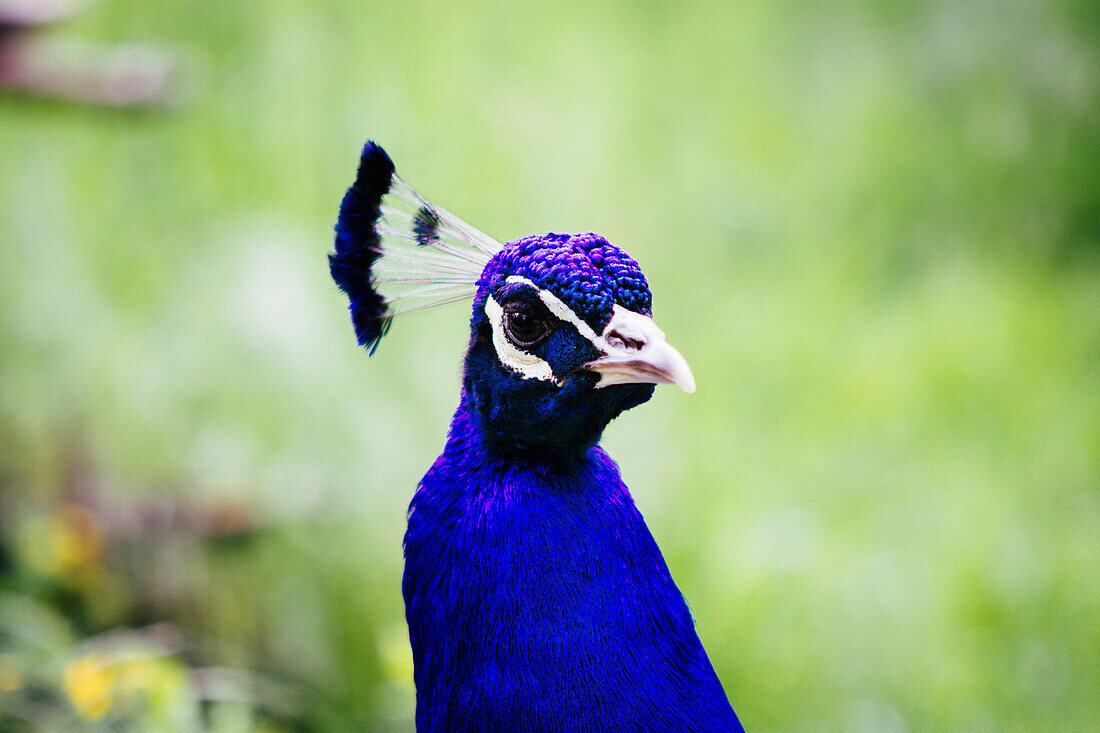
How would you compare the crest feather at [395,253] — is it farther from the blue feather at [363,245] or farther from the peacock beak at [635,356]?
the peacock beak at [635,356]

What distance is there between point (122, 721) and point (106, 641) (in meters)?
0.33

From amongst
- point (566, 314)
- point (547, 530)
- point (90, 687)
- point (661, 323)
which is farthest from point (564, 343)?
Result: point (661, 323)

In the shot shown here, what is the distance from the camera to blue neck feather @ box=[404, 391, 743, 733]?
0.93 metres

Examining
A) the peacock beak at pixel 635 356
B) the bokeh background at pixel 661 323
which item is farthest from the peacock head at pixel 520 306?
the bokeh background at pixel 661 323

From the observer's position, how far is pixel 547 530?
38.0 inches

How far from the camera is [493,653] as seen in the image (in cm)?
95

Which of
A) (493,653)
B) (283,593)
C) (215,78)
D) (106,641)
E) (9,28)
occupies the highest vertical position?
(215,78)

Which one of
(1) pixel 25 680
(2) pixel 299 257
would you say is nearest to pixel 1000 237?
(2) pixel 299 257

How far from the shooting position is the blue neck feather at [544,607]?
0.93 metres

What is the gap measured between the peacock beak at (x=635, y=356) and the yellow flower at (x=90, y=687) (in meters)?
1.48

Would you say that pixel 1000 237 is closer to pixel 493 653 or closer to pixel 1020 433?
pixel 1020 433

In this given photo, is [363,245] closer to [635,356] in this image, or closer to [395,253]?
[395,253]

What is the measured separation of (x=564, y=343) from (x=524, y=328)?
0.05 metres

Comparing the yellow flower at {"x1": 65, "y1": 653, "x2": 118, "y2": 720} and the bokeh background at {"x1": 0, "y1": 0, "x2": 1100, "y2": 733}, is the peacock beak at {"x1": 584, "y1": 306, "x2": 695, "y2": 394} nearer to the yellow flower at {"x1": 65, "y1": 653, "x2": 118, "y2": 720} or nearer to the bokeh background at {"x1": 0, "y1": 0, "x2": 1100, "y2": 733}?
the bokeh background at {"x1": 0, "y1": 0, "x2": 1100, "y2": 733}
